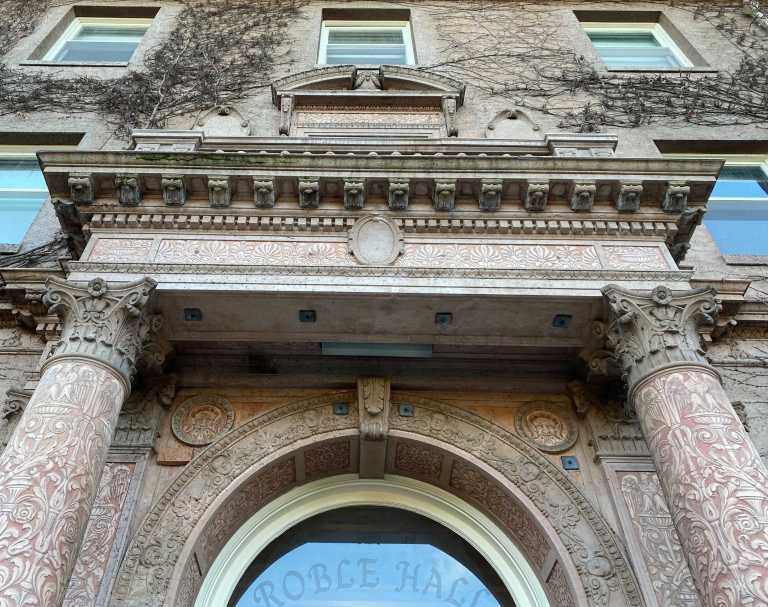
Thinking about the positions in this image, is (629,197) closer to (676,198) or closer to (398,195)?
(676,198)

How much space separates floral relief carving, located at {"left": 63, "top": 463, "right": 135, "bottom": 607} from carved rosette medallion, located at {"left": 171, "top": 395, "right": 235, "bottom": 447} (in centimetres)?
63

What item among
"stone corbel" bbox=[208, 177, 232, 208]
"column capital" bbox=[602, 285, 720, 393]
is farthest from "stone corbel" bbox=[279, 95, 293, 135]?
"column capital" bbox=[602, 285, 720, 393]

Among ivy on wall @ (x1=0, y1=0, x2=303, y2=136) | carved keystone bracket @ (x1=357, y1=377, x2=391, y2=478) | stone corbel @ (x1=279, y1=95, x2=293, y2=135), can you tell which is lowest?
carved keystone bracket @ (x1=357, y1=377, x2=391, y2=478)

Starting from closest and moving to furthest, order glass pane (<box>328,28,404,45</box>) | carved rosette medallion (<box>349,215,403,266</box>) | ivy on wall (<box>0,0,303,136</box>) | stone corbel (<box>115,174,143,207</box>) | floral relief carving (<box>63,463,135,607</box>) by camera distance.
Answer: floral relief carving (<box>63,463,135,607</box>), carved rosette medallion (<box>349,215,403,266</box>), stone corbel (<box>115,174,143,207</box>), ivy on wall (<box>0,0,303,136</box>), glass pane (<box>328,28,404,45</box>)

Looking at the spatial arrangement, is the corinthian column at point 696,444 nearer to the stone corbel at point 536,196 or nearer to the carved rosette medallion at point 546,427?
the stone corbel at point 536,196

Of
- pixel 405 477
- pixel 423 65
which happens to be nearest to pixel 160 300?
pixel 405 477

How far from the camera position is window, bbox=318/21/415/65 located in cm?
1210

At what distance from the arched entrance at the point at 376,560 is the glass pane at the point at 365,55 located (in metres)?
8.17

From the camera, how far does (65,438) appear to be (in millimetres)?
4637

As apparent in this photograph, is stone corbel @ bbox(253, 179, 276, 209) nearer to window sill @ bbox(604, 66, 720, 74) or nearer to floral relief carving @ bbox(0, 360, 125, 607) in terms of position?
floral relief carving @ bbox(0, 360, 125, 607)

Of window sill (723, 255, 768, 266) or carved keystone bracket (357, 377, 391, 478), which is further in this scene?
window sill (723, 255, 768, 266)

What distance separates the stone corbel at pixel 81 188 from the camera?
20.5 feet

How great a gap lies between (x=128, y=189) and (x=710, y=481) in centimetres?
568

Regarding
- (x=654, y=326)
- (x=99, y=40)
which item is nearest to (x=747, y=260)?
(x=654, y=326)
